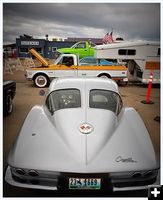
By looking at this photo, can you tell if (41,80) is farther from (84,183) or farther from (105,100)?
(84,183)

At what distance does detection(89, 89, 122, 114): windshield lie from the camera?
8.07ft

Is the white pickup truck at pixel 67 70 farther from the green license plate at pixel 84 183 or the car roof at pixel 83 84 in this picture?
the green license plate at pixel 84 183

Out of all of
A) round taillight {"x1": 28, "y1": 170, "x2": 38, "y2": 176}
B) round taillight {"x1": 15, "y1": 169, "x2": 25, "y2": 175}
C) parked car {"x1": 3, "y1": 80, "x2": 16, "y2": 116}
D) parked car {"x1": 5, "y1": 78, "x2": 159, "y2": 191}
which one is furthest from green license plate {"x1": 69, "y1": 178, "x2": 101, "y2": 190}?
parked car {"x1": 3, "y1": 80, "x2": 16, "y2": 116}

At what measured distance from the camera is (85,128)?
2.00 meters

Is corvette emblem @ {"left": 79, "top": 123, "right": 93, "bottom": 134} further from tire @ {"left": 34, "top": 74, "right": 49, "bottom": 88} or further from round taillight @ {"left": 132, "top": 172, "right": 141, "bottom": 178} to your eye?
tire @ {"left": 34, "top": 74, "right": 49, "bottom": 88}

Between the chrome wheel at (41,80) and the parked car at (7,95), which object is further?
the chrome wheel at (41,80)

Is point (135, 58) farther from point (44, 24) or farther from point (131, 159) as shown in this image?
point (131, 159)

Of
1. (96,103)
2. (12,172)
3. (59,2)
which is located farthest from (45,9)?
(12,172)

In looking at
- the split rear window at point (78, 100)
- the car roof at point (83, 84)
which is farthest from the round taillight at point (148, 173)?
the car roof at point (83, 84)

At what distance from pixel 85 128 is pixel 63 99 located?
71cm

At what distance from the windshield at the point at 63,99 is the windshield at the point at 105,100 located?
0.60 ft

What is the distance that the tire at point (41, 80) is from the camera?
271 inches

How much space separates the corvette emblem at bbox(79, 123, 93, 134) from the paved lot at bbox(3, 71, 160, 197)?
68cm

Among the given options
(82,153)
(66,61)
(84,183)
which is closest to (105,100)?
(82,153)
